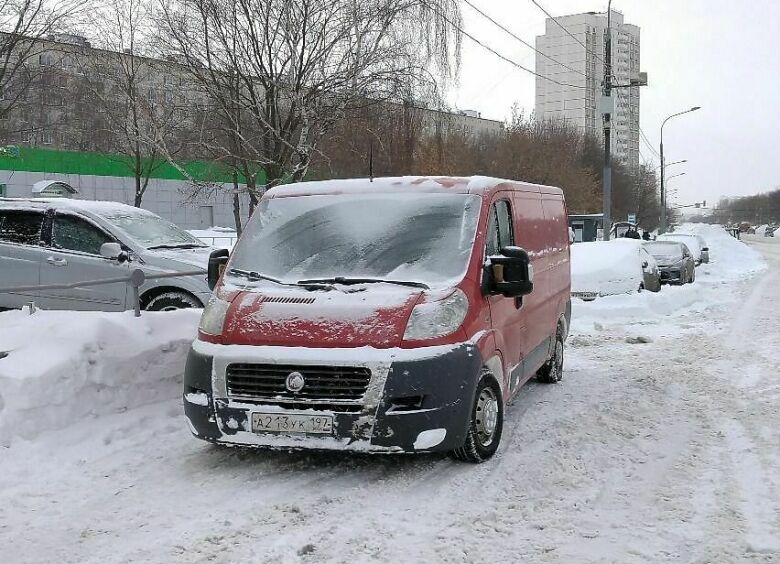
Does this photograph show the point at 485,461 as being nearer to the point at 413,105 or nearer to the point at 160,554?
the point at 160,554

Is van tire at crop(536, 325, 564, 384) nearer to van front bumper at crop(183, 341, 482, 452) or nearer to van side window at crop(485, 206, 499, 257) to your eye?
van side window at crop(485, 206, 499, 257)

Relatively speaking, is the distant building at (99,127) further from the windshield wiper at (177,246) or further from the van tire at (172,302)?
the van tire at (172,302)

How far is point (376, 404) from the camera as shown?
453 centimetres

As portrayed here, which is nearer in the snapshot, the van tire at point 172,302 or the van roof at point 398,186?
the van roof at point 398,186

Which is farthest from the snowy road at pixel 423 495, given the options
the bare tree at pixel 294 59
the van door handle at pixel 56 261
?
the bare tree at pixel 294 59

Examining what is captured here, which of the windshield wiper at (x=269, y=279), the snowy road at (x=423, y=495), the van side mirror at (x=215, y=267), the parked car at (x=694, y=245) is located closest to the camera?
the snowy road at (x=423, y=495)

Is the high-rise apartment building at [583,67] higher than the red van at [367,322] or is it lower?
higher

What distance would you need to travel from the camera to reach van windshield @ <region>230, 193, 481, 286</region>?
523 centimetres

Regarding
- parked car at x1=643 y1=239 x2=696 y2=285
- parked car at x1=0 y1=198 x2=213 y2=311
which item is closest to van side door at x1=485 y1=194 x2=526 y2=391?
parked car at x1=0 y1=198 x2=213 y2=311

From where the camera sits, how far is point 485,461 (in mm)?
5148

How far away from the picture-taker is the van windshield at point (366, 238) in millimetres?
5226

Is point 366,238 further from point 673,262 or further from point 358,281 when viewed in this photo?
point 673,262

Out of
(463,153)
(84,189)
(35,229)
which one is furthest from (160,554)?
(84,189)

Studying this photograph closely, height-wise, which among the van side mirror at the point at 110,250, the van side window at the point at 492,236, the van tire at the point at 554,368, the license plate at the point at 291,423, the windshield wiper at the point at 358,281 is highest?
the van side window at the point at 492,236
